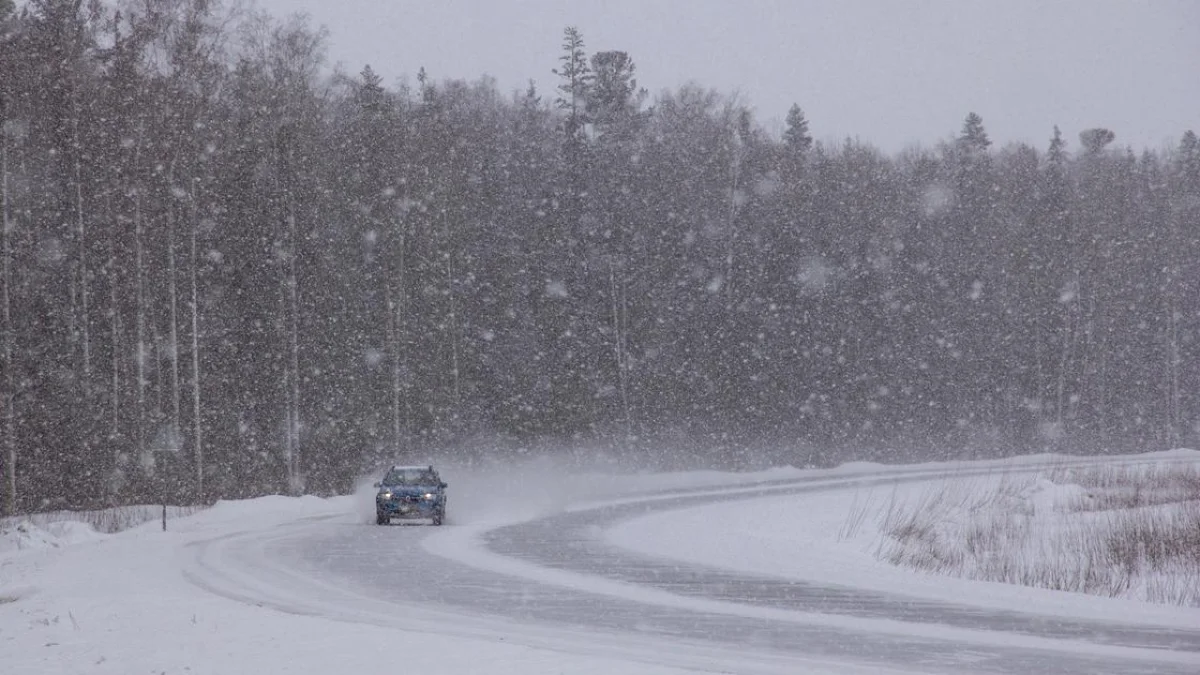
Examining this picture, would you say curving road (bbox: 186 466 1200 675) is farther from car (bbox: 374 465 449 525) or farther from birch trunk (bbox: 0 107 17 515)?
→ birch trunk (bbox: 0 107 17 515)

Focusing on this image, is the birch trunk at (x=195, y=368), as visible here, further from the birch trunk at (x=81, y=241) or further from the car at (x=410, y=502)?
the car at (x=410, y=502)

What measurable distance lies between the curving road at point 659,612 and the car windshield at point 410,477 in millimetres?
7011

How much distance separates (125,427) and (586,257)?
2468cm

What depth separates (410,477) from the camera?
1288 inches

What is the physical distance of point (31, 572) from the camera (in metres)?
21.0

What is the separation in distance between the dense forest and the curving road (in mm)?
11922

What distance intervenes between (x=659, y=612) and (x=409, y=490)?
1753 centimetres

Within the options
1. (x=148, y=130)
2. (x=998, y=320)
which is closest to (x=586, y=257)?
(x=148, y=130)

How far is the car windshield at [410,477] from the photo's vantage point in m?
32.1

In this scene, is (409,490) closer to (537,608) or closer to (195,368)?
(195,368)

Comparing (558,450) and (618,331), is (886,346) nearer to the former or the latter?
(618,331)

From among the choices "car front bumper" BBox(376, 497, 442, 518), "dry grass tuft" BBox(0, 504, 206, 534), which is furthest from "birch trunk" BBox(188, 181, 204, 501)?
"car front bumper" BBox(376, 497, 442, 518)

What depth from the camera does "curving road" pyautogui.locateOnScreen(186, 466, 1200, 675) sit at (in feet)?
37.7

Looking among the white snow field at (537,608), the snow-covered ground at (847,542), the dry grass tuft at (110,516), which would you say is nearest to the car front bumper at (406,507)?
the white snow field at (537,608)
